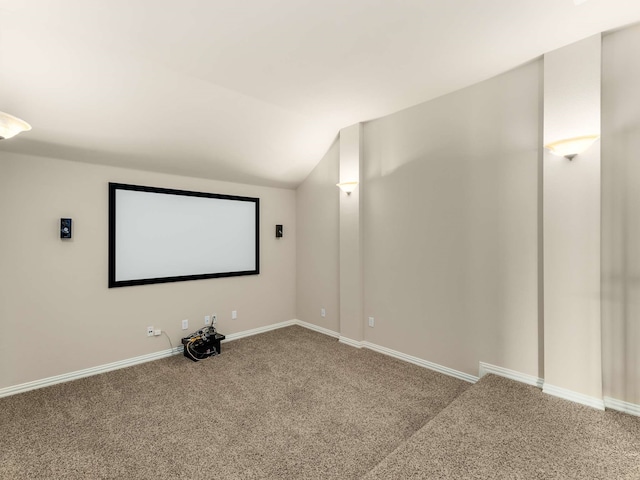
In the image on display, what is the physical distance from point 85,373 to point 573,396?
4.54 meters

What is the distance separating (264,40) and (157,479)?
9.94 feet

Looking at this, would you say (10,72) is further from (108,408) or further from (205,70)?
(108,408)

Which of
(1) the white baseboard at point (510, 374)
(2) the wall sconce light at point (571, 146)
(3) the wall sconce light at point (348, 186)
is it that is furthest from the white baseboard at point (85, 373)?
(2) the wall sconce light at point (571, 146)

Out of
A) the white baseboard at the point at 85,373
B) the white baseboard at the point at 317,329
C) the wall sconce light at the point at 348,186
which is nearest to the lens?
the white baseboard at the point at 85,373

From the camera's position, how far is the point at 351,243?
4.12 meters

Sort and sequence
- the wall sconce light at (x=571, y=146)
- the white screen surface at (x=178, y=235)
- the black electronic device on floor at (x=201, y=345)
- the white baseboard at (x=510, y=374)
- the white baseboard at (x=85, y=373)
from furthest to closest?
the black electronic device on floor at (x=201, y=345) → the white screen surface at (x=178, y=235) → the white baseboard at (x=85, y=373) → the white baseboard at (x=510, y=374) → the wall sconce light at (x=571, y=146)

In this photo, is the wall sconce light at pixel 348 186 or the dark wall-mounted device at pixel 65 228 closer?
the dark wall-mounted device at pixel 65 228

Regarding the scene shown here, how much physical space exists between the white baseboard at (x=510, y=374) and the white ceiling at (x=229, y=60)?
107 inches

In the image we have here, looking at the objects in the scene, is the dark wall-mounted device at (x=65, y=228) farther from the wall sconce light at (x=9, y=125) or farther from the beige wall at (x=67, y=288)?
the wall sconce light at (x=9, y=125)

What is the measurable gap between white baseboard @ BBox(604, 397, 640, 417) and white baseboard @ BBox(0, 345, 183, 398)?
4271 millimetres

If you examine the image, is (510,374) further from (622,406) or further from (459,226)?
(459,226)

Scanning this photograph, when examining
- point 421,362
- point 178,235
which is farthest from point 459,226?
point 178,235

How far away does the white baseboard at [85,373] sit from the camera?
2.92 metres

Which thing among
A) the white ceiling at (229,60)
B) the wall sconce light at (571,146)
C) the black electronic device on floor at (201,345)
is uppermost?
the white ceiling at (229,60)
